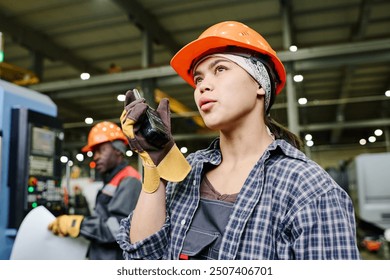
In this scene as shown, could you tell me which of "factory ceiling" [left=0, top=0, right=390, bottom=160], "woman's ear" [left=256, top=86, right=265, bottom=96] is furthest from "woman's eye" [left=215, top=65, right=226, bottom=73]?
"factory ceiling" [left=0, top=0, right=390, bottom=160]

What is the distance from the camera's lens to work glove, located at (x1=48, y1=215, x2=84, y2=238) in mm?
1905

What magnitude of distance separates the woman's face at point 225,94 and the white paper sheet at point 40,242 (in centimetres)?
127

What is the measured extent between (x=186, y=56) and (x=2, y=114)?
120 cm

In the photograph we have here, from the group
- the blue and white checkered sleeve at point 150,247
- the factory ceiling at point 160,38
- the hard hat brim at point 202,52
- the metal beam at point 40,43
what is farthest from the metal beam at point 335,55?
the blue and white checkered sleeve at point 150,247

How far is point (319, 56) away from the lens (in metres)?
4.38

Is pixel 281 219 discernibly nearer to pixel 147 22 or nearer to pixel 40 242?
pixel 40 242

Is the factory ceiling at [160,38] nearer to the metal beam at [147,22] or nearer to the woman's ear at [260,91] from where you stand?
the metal beam at [147,22]

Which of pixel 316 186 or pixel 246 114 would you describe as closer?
pixel 316 186

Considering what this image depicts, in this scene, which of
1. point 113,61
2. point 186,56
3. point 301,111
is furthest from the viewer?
point 301,111

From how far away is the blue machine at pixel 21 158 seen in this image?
1.91 metres

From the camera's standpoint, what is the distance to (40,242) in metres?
1.84

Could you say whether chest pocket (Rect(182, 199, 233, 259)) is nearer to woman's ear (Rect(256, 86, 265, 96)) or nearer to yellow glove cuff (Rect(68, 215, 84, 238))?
woman's ear (Rect(256, 86, 265, 96))
